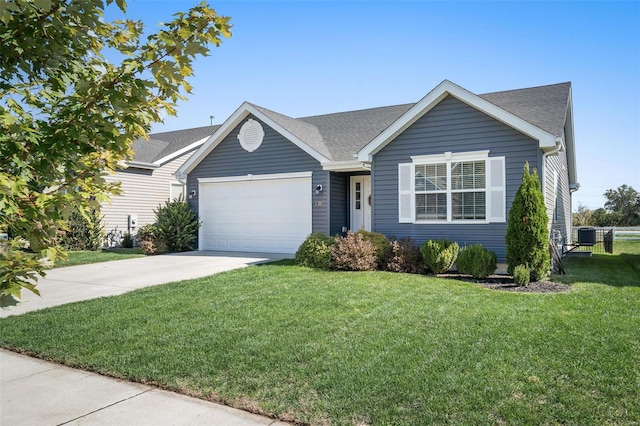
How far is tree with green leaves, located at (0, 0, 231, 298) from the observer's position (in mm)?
2139

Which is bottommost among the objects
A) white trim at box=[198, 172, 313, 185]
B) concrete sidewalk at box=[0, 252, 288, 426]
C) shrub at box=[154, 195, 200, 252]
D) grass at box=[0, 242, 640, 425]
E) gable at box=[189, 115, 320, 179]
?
concrete sidewalk at box=[0, 252, 288, 426]

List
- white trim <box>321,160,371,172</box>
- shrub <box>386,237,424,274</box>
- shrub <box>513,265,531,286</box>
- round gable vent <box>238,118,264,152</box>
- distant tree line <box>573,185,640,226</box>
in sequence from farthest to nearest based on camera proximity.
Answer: distant tree line <box>573,185,640,226</box> < round gable vent <box>238,118,264,152</box> < white trim <box>321,160,371,172</box> < shrub <box>386,237,424,274</box> < shrub <box>513,265,531,286</box>

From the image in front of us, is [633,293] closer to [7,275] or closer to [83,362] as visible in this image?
[83,362]

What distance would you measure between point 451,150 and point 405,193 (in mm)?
1624

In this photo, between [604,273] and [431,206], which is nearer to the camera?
[604,273]

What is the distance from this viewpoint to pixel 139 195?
62.2 ft

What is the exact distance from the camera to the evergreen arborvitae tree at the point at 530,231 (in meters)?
8.91

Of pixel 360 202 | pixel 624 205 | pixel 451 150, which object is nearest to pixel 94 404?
pixel 451 150

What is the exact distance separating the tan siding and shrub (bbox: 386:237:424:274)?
476 inches

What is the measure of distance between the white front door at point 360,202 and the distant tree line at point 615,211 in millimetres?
21893

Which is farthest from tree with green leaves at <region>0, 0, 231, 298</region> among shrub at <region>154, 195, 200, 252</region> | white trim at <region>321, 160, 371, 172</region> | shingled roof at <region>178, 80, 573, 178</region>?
shrub at <region>154, 195, 200, 252</region>

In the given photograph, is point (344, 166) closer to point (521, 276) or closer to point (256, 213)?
point (256, 213)

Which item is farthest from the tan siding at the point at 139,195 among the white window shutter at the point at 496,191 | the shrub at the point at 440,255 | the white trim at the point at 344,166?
the white window shutter at the point at 496,191

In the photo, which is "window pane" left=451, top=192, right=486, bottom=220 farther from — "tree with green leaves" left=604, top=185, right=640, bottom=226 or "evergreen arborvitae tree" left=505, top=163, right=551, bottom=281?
"tree with green leaves" left=604, top=185, right=640, bottom=226
